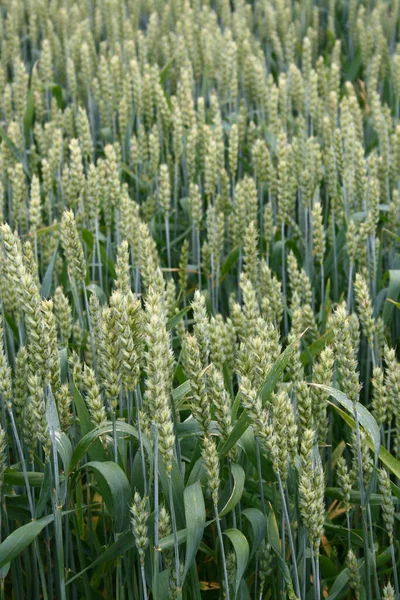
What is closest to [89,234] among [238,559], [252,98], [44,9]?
[238,559]

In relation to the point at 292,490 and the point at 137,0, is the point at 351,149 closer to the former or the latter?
the point at 292,490

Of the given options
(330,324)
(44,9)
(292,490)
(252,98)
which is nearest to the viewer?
(292,490)

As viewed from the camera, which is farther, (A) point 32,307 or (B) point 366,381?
(B) point 366,381

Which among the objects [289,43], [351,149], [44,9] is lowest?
[351,149]

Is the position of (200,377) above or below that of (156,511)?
above

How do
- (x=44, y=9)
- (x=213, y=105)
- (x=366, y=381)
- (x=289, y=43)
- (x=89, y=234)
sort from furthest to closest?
(x=44, y=9)
(x=289, y=43)
(x=213, y=105)
(x=89, y=234)
(x=366, y=381)

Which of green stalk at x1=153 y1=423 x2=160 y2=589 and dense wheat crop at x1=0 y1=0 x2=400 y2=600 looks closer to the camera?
green stalk at x1=153 y1=423 x2=160 y2=589

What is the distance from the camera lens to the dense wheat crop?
55.6 inches

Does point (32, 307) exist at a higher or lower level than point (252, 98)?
lower

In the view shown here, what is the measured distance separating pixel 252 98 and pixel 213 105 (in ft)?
2.34

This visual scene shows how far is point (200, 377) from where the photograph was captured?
4.48 ft

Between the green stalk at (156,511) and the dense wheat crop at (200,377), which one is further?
the dense wheat crop at (200,377)

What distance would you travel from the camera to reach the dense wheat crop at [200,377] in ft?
4.64

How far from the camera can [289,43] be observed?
172 inches
